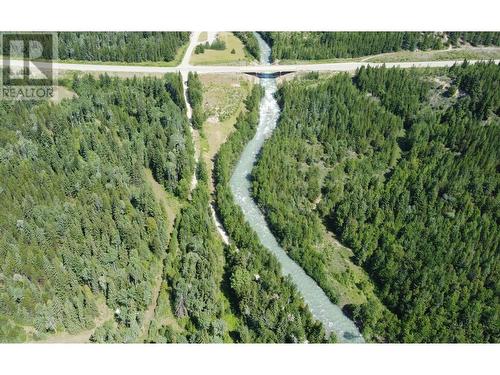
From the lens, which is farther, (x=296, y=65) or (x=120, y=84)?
(x=296, y=65)

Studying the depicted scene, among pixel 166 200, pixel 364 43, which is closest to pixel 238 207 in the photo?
pixel 166 200

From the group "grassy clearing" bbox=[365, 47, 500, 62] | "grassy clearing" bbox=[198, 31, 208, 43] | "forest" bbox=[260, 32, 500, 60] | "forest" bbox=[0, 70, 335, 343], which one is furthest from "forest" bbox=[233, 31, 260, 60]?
"forest" bbox=[0, 70, 335, 343]

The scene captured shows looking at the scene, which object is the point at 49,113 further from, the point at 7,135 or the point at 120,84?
the point at 120,84

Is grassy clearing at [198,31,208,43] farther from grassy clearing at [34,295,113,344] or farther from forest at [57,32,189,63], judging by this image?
grassy clearing at [34,295,113,344]

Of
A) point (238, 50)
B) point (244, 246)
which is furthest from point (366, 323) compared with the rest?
point (238, 50)

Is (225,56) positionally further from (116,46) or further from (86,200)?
(86,200)

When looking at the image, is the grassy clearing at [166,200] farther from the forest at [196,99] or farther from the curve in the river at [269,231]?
the forest at [196,99]
